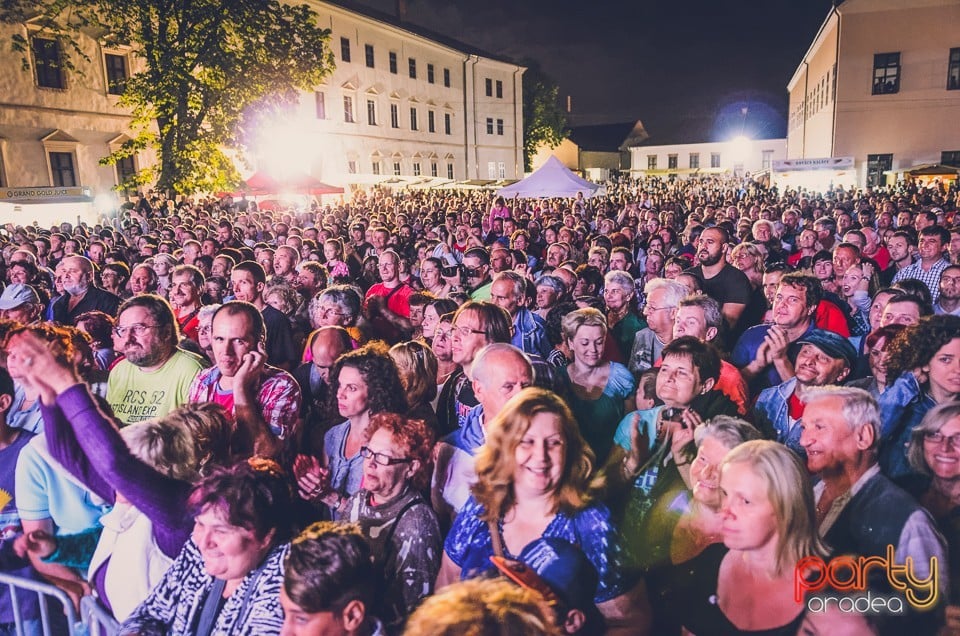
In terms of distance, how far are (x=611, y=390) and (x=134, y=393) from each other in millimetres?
2809

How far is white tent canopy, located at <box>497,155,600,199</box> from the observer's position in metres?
18.1

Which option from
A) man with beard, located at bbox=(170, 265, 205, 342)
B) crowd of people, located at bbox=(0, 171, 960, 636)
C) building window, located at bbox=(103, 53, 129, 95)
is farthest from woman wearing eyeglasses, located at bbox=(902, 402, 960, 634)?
building window, located at bbox=(103, 53, 129, 95)

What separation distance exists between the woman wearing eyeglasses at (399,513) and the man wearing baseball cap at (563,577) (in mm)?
405

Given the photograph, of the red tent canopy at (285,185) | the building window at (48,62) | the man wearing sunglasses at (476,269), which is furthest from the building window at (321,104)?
the man wearing sunglasses at (476,269)

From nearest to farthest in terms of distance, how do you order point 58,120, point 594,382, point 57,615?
point 57,615, point 594,382, point 58,120

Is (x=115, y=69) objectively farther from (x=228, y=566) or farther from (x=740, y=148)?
(x=740, y=148)

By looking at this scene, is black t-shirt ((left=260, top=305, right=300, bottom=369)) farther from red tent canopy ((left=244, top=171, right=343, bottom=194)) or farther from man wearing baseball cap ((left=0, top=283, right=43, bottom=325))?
red tent canopy ((left=244, top=171, right=343, bottom=194))

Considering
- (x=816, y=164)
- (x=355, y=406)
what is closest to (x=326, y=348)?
(x=355, y=406)

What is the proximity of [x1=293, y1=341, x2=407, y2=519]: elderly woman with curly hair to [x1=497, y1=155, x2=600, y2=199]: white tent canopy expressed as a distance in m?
15.2

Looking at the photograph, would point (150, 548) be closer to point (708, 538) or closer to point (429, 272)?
point (708, 538)

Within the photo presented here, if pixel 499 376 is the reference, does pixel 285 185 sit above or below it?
above

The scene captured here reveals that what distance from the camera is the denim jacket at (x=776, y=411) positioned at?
355cm

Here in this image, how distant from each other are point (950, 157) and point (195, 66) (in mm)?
32916

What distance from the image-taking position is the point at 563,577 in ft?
7.17
